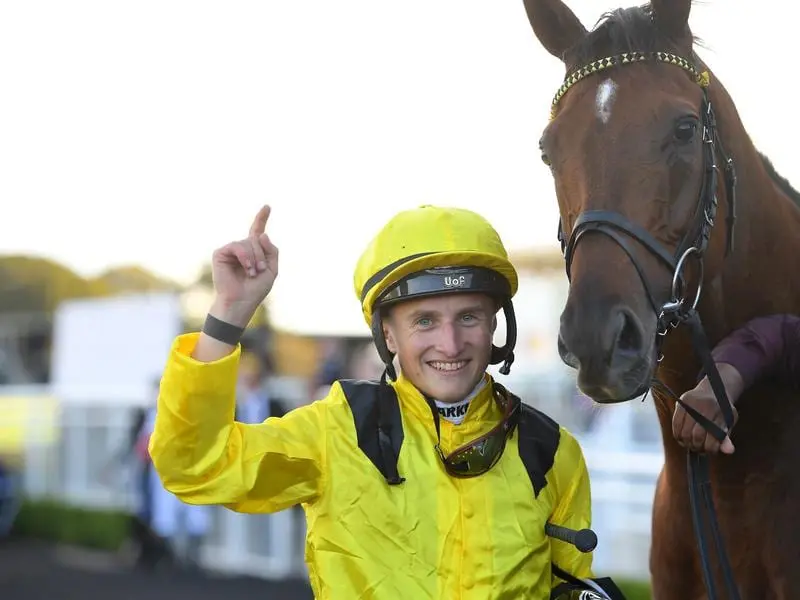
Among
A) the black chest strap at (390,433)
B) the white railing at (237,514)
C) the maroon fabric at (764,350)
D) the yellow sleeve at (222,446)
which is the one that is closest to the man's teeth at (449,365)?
the black chest strap at (390,433)

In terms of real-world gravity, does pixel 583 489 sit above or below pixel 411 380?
below

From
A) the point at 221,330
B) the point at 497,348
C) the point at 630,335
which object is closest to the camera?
the point at 630,335

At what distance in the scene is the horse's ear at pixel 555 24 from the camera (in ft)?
7.48

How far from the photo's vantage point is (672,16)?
2.06 metres

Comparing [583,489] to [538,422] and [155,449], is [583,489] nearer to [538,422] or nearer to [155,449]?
[538,422]

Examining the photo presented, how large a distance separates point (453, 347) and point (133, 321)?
9010mm

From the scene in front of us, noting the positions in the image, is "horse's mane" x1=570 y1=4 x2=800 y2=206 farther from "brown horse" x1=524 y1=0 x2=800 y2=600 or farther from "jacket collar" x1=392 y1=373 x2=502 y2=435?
"jacket collar" x1=392 y1=373 x2=502 y2=435

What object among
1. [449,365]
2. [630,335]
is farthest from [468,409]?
[630,335]

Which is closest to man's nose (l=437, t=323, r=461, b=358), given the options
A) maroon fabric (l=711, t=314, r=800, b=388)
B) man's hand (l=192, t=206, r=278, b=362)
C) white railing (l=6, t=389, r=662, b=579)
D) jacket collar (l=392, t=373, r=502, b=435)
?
jacket collar (l=392, t=373, r=502, b=435)

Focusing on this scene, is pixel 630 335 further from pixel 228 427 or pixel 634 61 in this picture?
pixel 228 427

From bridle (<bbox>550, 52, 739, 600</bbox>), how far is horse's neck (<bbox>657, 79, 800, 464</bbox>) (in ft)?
0.19

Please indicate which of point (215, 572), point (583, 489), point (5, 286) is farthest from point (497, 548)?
point (5, 286)

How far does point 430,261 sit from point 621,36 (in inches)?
23.7

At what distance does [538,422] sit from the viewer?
212cm
